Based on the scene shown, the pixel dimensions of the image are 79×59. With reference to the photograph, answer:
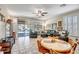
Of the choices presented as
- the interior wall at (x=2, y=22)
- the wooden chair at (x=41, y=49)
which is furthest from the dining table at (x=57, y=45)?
the interior wall at (x=2, y=22)

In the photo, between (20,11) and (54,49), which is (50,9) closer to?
(20,11)

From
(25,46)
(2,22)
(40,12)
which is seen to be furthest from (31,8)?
(25,46)

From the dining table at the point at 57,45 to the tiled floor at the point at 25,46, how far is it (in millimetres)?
229

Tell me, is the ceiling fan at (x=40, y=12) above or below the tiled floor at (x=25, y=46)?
above

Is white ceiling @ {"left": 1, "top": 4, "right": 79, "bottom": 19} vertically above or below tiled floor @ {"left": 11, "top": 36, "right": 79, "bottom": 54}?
above

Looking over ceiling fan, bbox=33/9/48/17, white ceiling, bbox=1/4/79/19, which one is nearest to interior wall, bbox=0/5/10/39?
white ceiling, bbox=1/4/79/19

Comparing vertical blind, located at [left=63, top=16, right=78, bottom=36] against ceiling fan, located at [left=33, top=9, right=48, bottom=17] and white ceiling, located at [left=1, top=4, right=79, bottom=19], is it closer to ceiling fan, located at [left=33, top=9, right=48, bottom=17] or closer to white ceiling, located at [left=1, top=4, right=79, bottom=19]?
white ceiling, located at [left=1, top=4, right=79, bottom=19]

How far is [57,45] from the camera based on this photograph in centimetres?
305

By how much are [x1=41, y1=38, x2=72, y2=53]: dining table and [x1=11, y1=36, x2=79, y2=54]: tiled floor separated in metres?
0.23

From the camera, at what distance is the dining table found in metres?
3.02

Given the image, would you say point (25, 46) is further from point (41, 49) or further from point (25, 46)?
point (41, 49)

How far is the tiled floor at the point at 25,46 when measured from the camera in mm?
3049

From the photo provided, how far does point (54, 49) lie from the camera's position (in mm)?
3023

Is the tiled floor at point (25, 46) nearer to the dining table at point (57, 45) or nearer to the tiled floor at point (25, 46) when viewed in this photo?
the tiled floor at point (25, 46)
